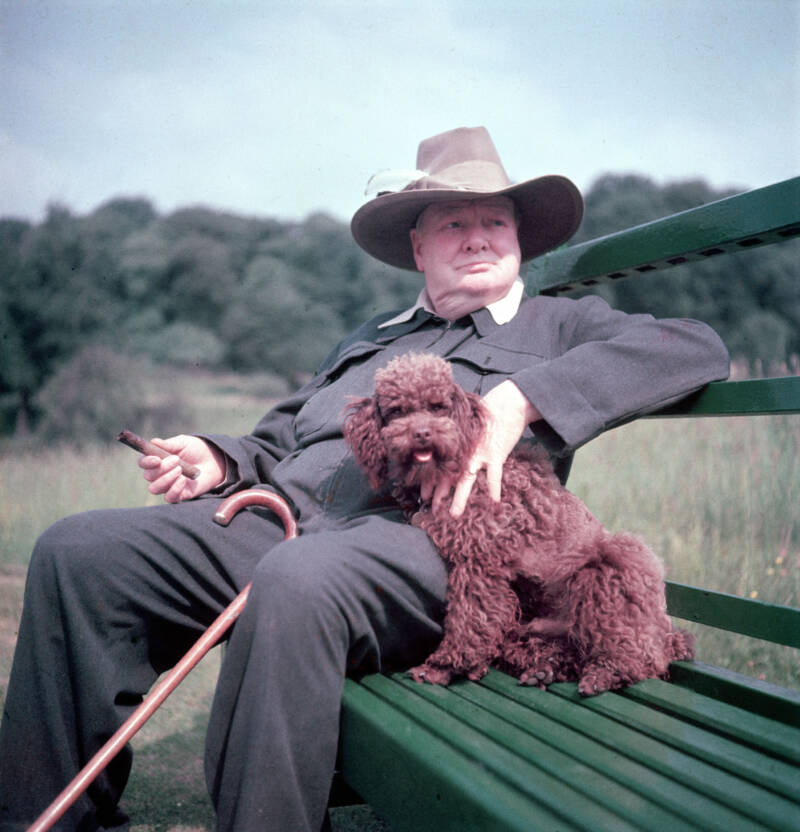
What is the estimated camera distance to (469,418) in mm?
1840

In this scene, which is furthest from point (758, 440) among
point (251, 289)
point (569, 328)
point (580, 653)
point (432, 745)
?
point (251, 289)

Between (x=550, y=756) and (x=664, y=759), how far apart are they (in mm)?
202

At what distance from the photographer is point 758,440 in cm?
380

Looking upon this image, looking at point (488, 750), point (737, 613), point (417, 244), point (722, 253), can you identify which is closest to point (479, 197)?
point (417, 244)

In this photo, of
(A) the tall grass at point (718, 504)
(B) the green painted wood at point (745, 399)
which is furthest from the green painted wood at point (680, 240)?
(A) the tall grass at point (718, 504)

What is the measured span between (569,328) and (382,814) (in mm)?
1473

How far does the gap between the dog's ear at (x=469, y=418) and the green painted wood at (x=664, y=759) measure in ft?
1.94

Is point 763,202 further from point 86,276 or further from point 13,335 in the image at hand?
point 86,276

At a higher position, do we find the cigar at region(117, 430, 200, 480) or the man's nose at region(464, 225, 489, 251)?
the man's nose at region(464, 225, 489, 251)

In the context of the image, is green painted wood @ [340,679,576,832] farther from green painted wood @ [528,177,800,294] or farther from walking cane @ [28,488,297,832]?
green painted wood @ [528,177,800,294]

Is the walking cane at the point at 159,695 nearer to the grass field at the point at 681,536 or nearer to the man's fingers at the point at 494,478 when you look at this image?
the man's fingers at the point at 494,478

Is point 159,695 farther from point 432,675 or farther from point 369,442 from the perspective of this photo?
point 369,442

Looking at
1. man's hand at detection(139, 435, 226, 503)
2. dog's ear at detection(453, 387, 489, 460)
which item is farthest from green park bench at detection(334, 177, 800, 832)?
man's hand at detection(139, 435, 226, 503)

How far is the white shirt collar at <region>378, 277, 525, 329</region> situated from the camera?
2391 millimetres
